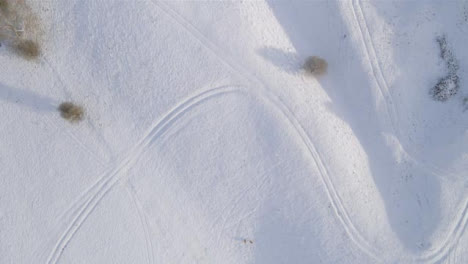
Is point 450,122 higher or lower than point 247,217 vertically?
lower

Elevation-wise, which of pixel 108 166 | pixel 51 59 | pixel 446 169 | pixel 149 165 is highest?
pixel 51 59

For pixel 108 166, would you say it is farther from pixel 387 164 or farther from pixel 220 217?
pixel 387 164

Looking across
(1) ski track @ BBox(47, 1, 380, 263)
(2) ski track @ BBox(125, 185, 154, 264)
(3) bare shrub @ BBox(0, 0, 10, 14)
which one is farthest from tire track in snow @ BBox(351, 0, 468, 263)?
(3) bare shrub @ BBox(0, 0, 10, 14)

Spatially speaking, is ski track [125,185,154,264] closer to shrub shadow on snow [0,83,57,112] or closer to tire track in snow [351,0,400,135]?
shrub shadow on snow [0,83,57,112]

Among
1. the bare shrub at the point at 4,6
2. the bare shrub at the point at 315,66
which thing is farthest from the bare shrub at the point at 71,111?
the bare shrub at the point at 315,66

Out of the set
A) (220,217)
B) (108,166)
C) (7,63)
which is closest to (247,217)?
(220,217)
